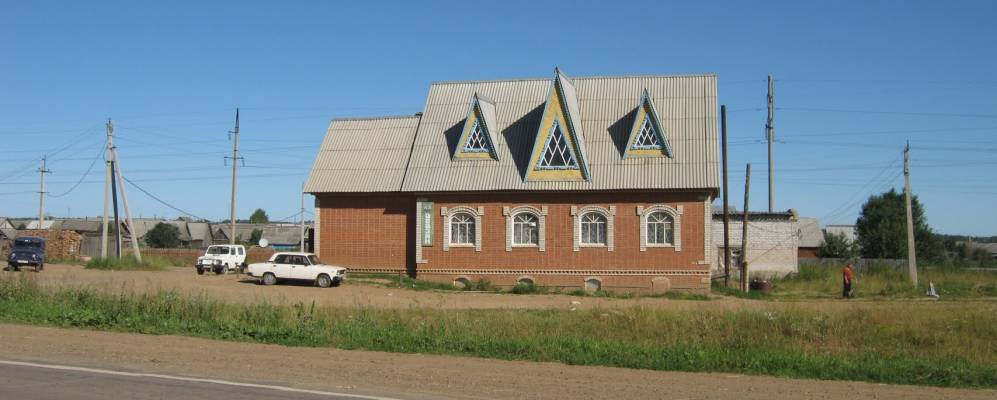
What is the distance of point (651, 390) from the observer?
38.5 ft

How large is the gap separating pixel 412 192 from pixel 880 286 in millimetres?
20316

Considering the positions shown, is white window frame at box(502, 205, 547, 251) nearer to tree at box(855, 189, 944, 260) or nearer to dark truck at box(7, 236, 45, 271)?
dark truck at box(7, 236, 45, 271)

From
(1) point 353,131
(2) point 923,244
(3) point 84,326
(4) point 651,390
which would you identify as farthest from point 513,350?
(2) point 923,244

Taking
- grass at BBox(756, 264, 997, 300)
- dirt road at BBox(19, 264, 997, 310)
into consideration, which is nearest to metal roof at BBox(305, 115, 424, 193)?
dirt road at BBox(19, 264, 997, 310)

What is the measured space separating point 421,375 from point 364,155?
27.0 m

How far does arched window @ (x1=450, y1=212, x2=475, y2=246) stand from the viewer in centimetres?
3553

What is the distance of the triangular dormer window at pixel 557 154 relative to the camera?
34.2m

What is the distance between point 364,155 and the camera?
38.7 metres

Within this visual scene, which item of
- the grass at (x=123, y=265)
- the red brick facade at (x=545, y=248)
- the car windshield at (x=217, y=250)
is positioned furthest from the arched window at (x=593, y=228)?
the grass at (x=123, y=265)

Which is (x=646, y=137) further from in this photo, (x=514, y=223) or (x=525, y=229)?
(x=514, y=223)

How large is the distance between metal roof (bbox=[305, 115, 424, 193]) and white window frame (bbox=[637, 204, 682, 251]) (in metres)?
8.75

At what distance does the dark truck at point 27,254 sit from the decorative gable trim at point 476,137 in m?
22.7

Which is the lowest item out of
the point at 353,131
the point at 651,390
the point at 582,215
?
the point at 651,390

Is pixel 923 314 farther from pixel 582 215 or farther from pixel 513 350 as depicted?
pixel 582 215
